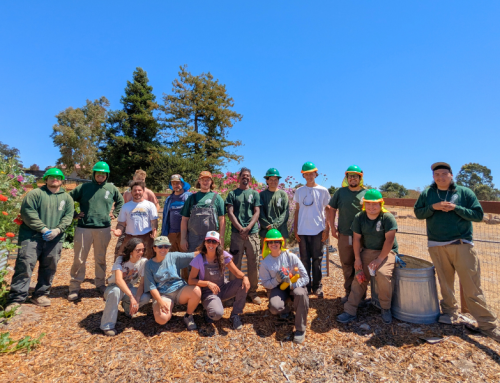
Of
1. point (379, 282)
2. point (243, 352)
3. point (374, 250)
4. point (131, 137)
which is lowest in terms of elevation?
point (243, 352)

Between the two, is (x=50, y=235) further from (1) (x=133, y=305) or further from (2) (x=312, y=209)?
(2) (x=312, y=209)

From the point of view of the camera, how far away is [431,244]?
335 cm

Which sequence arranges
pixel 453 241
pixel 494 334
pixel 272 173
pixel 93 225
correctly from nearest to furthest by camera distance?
pixel 494 334
pixel 453 241
pixel 93 225
pixel 272 173


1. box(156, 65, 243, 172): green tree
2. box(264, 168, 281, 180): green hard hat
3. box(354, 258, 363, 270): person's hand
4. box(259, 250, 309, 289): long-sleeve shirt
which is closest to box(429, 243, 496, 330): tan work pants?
box(354, 258, 363, 270): person's hand

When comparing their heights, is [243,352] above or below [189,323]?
below

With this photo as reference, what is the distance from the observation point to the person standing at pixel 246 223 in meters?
3.89

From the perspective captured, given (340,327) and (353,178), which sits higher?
(353,178)

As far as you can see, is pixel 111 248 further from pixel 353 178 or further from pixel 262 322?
pixel 353 178

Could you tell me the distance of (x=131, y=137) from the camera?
2295 centimetres

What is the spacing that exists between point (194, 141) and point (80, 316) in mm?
19738

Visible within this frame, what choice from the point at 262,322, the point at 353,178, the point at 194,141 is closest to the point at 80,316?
the point at 262,322

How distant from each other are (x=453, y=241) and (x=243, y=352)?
2.63m

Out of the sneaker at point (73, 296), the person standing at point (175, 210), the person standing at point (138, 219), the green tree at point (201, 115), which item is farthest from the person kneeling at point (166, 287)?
the green tree at point (201, 115)

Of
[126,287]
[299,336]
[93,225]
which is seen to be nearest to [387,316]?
[299,336]
